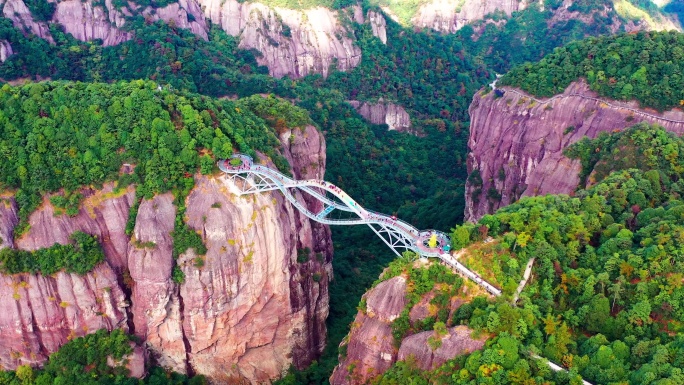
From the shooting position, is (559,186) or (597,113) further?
(597,113)

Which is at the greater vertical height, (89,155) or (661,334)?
(89,155)

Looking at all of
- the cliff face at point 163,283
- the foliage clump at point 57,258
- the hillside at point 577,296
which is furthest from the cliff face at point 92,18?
the hillside at point 577,296

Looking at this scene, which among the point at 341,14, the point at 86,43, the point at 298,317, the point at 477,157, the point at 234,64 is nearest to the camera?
the point at 298,317

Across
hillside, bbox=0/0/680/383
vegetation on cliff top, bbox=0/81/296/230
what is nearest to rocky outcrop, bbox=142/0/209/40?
hillside, bbox=0/0/680/383

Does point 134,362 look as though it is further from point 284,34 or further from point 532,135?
point 284,34

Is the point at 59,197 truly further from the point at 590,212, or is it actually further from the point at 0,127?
the point at 590,212

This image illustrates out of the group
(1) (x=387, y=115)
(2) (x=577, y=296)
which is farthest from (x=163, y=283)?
(1) (x=387, y=115)

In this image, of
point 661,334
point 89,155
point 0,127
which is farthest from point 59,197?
point 661,334
